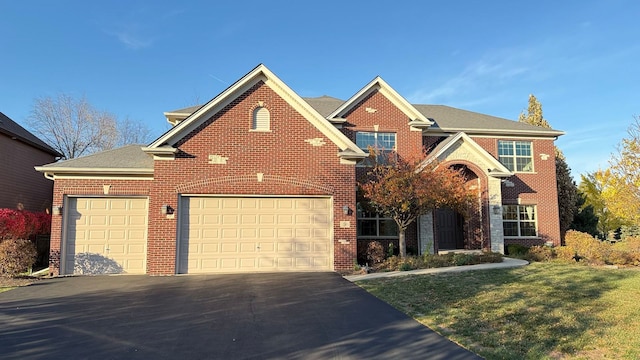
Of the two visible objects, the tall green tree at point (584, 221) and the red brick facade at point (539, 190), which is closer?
the red brick facade at point (539, 190)

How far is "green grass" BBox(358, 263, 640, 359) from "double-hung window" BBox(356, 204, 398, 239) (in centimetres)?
546

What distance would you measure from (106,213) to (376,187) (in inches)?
371

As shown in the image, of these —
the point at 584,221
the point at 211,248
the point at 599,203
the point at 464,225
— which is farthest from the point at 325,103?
the point at 599,203

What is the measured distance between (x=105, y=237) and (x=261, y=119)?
21.9 feet

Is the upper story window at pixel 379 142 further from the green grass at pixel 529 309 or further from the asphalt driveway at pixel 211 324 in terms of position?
the asphalt driveway at pixel 211 324

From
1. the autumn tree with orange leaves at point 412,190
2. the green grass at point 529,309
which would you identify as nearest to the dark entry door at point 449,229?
the autumn tree with orange leaves at point 412,190

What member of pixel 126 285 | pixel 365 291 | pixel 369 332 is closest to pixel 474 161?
pixel 365 291

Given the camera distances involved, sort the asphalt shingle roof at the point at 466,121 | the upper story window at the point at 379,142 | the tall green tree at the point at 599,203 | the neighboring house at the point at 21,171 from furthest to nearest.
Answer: the tall green tree at the point at 599,203 < the asphalt shingle roof at the point at 466,121 < the upper story window at the point at 379,142 < the neighboring house at the point at 21,171

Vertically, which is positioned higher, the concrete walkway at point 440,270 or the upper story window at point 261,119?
the upper story window at point 261,119

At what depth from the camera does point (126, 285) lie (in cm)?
1094

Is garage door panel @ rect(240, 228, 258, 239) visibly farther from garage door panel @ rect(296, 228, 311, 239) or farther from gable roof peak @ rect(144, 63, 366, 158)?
gable roof peak @ rect(144, 63, 366, 158)

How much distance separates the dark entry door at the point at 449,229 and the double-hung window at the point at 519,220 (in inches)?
87.0

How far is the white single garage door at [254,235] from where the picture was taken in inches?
513

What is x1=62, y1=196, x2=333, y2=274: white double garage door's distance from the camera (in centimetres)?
1308
